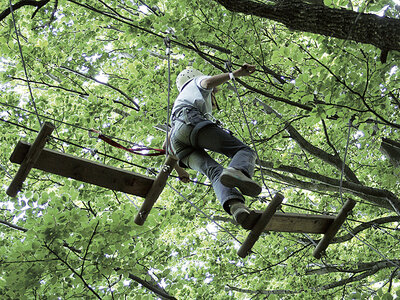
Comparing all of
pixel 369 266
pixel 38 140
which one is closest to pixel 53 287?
pixel 38 140

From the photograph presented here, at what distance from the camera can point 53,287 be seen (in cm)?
454

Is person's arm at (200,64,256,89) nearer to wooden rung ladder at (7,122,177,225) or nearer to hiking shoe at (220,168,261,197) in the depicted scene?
wooden rung ladder at (7,122,177,225)

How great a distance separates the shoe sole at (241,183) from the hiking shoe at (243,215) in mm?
133

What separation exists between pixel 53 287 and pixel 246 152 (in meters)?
2.96

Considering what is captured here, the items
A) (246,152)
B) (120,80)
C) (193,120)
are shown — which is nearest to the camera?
(246,152)

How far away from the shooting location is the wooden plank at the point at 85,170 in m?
3.00

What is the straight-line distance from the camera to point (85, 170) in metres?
3.09

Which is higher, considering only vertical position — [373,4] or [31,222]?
[373,4]

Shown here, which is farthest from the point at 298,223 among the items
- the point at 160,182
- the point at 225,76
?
the point at 225,76

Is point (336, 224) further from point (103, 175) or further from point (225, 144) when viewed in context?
point (103, 175)

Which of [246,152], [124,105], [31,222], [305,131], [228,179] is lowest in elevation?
[31,222]

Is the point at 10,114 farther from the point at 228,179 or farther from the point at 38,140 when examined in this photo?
the point at 228,179

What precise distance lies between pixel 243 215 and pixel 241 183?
0.92 feet

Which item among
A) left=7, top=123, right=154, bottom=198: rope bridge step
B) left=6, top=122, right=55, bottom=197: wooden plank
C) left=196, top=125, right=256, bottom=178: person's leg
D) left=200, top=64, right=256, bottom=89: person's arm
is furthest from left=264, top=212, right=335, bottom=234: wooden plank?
left=6, top=122, right=55, bottom=197: wooden plank
